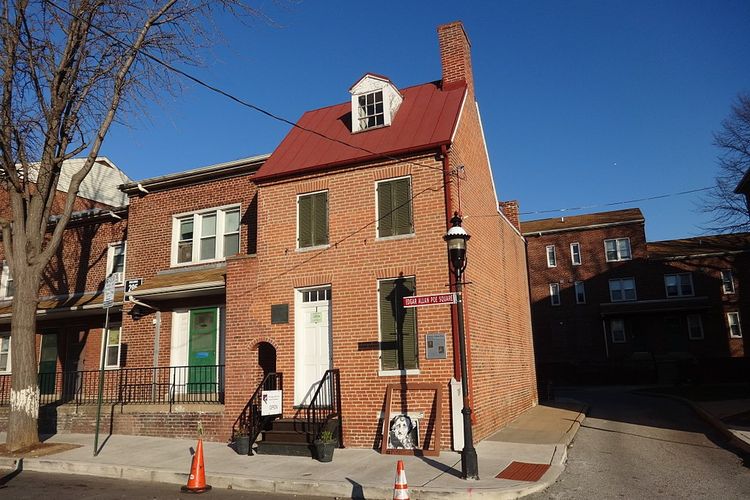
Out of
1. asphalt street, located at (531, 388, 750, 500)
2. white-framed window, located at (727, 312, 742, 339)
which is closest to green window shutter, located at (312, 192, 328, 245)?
asphalt street, located at (531, 388, 750, 500)

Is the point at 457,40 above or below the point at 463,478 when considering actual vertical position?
above

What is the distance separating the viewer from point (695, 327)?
118 ft

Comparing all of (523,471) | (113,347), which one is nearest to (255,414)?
(523,471)

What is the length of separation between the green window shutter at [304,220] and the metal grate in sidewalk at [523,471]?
6543 mm

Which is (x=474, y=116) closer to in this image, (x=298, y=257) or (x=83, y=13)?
(x=298, y=257)

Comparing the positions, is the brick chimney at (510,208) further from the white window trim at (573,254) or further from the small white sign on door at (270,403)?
the white window trim at (573,254)

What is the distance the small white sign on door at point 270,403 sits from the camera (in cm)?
1118

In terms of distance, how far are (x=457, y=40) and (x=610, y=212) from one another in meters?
31.2

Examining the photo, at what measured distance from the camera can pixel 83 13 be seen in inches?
494

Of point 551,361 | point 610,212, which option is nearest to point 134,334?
point 551,361

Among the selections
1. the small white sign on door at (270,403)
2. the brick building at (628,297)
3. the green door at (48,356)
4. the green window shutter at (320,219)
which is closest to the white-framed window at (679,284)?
the brick building at (628,297)

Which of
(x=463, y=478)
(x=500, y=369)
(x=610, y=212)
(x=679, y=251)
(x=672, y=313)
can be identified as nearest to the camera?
(x=463, y=478)

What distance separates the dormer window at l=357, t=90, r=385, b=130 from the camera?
555 inches

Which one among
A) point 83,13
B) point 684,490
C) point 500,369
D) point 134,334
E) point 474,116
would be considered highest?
point 83,13
